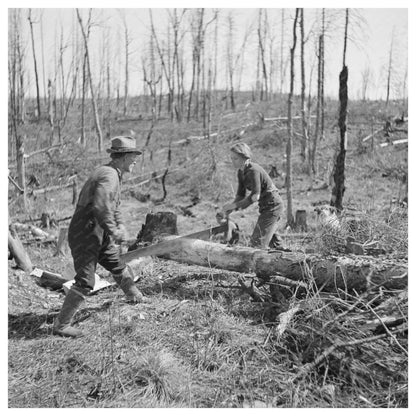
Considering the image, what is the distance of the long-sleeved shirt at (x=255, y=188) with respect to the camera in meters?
5.23

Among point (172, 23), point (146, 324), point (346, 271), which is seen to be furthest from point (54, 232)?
point (172, 23)

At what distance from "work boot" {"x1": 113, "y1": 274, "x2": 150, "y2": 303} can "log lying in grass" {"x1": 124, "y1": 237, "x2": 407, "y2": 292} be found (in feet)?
1.89

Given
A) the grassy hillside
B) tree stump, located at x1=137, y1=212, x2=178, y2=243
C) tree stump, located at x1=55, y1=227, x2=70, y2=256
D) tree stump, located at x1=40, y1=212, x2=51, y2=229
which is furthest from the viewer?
tree stump, located at x1=40, y1=212, x2=51, y2=229

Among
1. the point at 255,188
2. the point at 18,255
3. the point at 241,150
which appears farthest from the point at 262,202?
the point at 18,255

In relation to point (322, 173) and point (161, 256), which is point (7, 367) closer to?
point (161, 256)

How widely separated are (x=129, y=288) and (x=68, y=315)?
0.68m

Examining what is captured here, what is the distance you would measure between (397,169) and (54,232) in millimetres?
10938

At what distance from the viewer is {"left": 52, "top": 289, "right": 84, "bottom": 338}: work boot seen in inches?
154

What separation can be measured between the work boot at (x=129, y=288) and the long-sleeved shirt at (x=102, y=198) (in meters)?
0.65

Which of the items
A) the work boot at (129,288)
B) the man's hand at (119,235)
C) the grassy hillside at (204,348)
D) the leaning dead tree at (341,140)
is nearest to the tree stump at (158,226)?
the grassy hillside at (204,348)

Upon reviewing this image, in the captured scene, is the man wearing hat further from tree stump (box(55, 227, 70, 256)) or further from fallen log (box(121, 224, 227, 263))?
tree stump (box(55, 227, 70, 256))

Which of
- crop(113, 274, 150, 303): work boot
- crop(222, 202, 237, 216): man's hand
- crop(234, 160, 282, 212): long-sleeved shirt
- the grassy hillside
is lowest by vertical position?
the grassy hillside

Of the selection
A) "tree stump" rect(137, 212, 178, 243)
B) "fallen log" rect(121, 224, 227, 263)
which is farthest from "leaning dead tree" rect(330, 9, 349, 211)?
"fallen log" rect(121, 224, 227, 263)

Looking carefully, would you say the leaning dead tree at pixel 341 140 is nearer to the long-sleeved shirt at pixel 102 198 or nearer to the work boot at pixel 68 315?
the long-sleeved shirt at pixel 102 198
